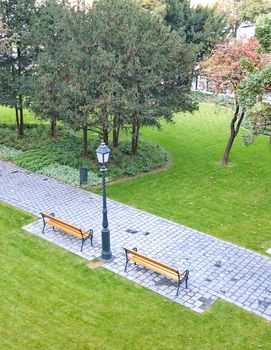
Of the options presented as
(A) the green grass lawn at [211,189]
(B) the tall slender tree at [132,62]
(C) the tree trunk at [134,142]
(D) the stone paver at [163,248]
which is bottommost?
(D) the stone paver at [163,248]

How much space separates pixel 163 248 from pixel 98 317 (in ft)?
14.3

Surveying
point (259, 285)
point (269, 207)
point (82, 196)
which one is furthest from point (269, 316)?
point (82, 196)

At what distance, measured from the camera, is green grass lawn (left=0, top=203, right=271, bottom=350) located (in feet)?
35.9

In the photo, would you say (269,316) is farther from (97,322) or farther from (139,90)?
(139,90)

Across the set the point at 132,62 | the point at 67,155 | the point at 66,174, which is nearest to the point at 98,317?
the point at 66,174

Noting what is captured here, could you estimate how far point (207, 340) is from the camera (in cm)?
1109

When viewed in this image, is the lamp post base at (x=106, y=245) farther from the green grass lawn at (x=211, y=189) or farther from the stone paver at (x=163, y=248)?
the green grass lawn at (x=211, y=189)

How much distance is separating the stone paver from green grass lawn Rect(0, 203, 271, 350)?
553 millimetres

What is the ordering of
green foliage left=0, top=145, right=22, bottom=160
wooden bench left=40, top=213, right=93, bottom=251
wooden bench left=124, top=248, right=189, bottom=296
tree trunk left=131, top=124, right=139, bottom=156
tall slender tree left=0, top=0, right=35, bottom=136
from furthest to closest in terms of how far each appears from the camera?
green foliage left=0, top=145, right=22, bottom=160, tall slender tree left=0, top=0, right=35, bottom=136, tree trunk left=131, top=124, right=139, bottom=156, wooden bench left=40, top=213, right=93, bottom=251, wooden bench left=124, top=248, right=189, bottom=296

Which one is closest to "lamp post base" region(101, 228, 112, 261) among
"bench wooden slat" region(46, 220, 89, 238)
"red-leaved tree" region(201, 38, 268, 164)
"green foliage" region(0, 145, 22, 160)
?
"bench wooden slat" region(46, 220, 89, 238)

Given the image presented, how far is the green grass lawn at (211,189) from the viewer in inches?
692

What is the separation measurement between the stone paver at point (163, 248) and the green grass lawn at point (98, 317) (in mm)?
553

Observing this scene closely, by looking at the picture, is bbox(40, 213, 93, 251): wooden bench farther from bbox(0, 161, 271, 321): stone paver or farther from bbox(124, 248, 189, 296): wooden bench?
bbox(124, 248, 189, 296): wooden bench

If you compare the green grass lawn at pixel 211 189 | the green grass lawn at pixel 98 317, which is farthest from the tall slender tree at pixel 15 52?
the green grass lawn at pixel 98 317
